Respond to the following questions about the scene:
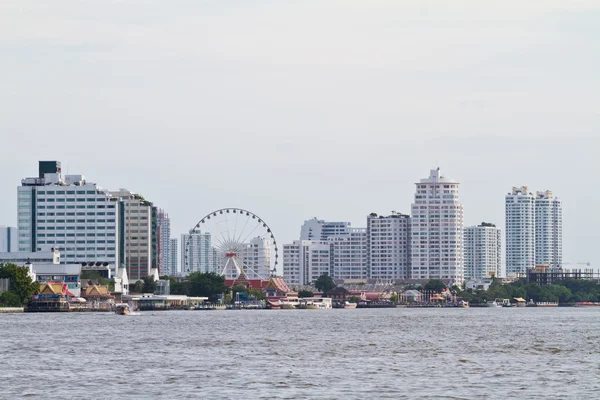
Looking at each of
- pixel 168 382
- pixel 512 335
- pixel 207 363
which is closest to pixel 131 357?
pixel 207 363

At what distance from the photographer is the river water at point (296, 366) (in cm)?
6097

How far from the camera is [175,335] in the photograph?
389ft

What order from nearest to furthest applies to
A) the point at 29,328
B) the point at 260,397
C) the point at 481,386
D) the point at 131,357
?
the point at 260,397, the point at 481,386, the point at 131,357, the point at 29,328

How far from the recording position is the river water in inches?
2400

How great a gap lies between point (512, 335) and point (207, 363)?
5183 cm

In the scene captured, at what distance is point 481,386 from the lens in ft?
209

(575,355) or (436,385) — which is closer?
(436,385)

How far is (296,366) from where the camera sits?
248ft

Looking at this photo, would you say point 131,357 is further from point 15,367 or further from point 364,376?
point 364,376

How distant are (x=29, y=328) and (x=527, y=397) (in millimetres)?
84854

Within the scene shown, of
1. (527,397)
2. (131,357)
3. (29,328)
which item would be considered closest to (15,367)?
(131,357)

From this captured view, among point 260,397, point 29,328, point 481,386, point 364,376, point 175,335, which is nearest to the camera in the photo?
point 260,397

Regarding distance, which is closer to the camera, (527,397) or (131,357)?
(527,397)

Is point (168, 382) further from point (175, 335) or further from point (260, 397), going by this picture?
point (175, 335)
